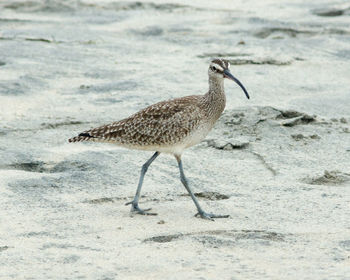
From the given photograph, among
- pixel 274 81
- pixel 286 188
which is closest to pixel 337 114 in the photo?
pixel 274 81

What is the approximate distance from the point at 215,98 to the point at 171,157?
4.28ft

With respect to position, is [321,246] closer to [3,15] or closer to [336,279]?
[336,279]

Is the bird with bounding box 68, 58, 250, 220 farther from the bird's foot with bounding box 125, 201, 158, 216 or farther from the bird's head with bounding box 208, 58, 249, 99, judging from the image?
the bird's head with bounding box 208, 58, 249, 99

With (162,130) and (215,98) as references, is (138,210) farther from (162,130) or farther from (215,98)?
(215,98)

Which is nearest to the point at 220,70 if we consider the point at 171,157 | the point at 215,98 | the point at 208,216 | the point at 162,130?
the point at 215,98

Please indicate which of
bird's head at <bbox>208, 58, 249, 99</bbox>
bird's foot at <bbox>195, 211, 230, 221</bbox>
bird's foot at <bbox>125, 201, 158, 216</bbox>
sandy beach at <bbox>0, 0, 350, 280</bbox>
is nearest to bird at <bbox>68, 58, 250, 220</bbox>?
bird's foot at <bbox>125, 201, 158, 216</bbox>

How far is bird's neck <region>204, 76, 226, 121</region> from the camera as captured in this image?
7.65m

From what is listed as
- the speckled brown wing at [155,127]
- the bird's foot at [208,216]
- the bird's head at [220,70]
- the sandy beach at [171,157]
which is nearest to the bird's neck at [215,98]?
the bird's head at [220,70]

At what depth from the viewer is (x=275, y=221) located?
6.93 m

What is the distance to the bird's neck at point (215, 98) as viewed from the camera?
25.1 ft

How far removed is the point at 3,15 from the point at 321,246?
11206 mm

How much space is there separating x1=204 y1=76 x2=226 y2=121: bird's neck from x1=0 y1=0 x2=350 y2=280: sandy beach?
2.57 feet

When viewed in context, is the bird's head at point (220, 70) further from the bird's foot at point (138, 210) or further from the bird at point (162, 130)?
the bird's foot at point (138, 210)

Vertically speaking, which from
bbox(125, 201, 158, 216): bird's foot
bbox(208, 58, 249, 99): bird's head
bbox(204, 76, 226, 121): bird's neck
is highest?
bbox(208, 58, 249, 99): bird's head
